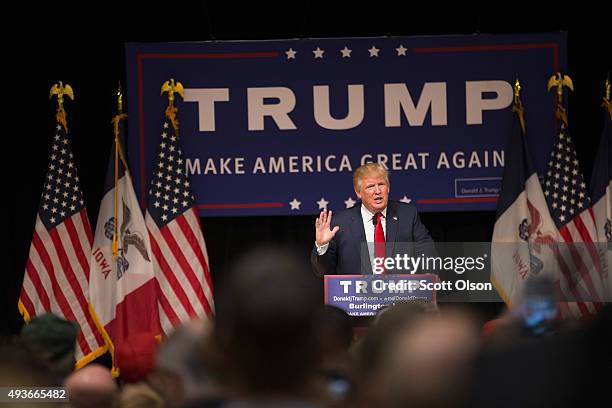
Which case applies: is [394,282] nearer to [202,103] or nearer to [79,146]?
[202,103]

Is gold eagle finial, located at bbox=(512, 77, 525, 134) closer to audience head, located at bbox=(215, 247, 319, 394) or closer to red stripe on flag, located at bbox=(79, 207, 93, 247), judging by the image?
red stripe on flag, located at bbox=(79, 207, 93, 247)

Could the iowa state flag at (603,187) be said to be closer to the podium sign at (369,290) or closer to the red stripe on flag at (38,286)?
the podium sign at (369,290)

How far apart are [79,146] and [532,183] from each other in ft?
11.6

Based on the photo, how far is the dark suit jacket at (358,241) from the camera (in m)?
6.14

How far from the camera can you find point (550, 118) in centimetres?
809

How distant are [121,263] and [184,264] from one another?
472mm

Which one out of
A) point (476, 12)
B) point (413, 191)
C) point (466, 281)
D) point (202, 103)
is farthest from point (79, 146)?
point (466, 281)

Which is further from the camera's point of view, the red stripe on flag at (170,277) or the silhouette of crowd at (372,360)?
the red stripe on flag at (170,277)

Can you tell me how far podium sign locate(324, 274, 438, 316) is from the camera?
17.5ft

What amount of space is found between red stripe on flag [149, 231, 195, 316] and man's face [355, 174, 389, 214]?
6.81 ft

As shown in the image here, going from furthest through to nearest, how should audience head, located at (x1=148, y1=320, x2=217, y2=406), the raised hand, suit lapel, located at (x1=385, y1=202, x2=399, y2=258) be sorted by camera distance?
1. suit lapel, located at (x1=385, y1=202, x2=399, y2=258)
2. the raised hand
3. audience head, located at (x1=148, y1=320, x2=217, y2=406)

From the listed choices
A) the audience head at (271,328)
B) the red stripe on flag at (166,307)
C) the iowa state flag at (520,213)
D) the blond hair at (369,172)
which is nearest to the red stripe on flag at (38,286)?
the red stripe on flag at (166,307)

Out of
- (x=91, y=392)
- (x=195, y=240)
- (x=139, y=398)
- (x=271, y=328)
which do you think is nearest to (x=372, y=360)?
(x=271, y=328)

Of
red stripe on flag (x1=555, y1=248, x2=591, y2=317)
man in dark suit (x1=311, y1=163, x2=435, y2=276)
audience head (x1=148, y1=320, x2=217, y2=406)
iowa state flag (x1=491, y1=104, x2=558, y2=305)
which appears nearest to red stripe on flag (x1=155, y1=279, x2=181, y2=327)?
man in dark suit (x1=311, y1=163, x2=435, y2=276)
